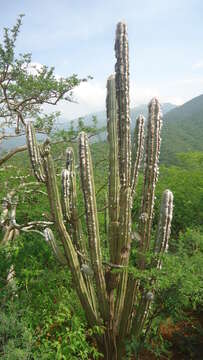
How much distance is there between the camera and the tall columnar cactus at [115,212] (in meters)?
3.21

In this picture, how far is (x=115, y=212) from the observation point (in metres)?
3.43

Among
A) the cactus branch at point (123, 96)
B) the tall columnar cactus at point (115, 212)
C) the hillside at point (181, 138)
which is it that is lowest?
the hillside at point (181, 138)

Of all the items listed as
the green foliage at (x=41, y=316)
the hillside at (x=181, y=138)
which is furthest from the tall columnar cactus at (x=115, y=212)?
the hillside at (x=181, y=138)

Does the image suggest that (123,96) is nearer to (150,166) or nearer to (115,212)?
(150,166)

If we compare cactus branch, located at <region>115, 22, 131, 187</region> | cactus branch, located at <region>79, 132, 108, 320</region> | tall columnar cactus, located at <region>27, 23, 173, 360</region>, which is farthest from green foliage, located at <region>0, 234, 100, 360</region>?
cactus branch, located at <region>115, 22, 131, 187</region>

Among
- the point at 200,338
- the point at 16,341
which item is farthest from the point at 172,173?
the point at 16,341

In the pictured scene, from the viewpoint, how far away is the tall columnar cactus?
321 cm

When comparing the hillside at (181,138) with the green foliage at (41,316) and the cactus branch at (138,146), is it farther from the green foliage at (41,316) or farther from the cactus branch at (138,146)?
the cactus branch at (138,146)

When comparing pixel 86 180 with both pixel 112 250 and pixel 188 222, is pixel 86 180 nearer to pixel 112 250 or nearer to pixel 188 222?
pixel 112 250

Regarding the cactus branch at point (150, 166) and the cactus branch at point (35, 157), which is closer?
the cactus branch at point (35, 157)

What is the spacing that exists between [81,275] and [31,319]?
974 mm

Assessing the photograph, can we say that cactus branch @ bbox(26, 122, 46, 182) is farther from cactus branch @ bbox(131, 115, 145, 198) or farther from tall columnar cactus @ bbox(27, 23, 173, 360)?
cactus branch @ bbox(131, 115, 145, 198)

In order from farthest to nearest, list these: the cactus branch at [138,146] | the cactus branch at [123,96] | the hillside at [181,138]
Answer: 1. the hillside at [181,138]
2. the cactus branch at [138,146]
3. the cactus branch at [123,96]

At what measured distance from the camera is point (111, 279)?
365 centimetres
